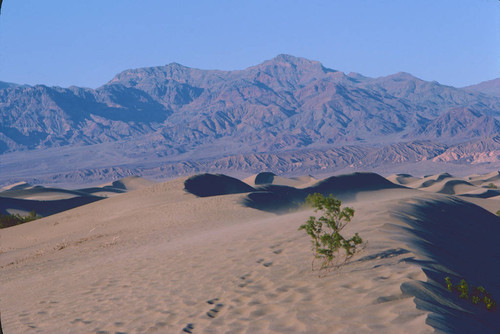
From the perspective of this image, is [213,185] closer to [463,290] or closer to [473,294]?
[473,294]

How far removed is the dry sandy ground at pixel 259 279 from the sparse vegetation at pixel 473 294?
8.6 inches

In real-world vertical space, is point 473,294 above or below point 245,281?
below

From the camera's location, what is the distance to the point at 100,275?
512 inches

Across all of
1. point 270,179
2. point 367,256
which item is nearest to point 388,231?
point 367,256

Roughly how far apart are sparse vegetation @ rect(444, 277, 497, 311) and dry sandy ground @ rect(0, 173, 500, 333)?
218 millimetres

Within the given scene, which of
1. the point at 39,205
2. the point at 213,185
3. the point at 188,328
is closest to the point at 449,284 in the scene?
the point at 188,328

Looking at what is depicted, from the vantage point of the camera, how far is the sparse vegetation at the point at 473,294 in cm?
864

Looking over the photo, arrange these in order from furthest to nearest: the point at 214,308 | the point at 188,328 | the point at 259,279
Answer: the point at 259,279 < the point at 214,308 < the point at 188,328

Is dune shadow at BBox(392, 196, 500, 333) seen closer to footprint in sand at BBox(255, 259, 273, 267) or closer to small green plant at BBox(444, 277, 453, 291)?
small green plant at BBox(444, 277, 453, 291)

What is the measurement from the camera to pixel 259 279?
10523 millimetres

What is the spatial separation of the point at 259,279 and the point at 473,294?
3.50m

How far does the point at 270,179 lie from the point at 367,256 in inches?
3060

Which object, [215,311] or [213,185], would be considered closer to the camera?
[215,311]

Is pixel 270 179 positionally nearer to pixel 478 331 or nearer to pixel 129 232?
pixel 129 232
